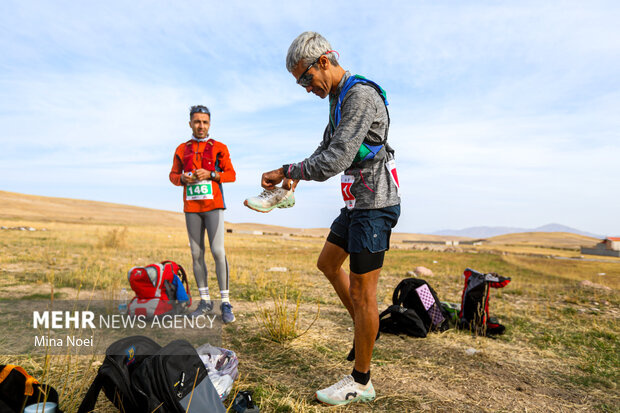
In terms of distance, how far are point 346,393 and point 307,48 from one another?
237 cm

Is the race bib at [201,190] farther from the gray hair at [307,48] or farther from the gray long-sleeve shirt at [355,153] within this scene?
the gray hair at [307,48]

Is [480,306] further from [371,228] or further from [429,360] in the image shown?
[371,228]

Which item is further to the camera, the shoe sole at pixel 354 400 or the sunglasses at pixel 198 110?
the sunglasses at pixel 198 110

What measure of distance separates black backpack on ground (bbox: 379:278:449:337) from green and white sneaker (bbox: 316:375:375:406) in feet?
6.06

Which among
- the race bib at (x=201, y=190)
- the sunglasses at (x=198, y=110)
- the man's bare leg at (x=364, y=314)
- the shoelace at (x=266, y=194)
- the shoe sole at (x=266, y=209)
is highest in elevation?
the sunglasses at (x=198, y=110)

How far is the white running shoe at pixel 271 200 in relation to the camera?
260 centimetres

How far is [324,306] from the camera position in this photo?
5934 mm

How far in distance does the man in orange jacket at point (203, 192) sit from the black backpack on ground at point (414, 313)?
1.98m

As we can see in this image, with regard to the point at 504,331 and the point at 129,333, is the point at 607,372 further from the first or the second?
the point at 129,333

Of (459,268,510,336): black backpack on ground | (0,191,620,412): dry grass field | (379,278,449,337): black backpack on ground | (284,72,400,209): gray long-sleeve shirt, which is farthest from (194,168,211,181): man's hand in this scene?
(459,268,510,336): black backpack on ground

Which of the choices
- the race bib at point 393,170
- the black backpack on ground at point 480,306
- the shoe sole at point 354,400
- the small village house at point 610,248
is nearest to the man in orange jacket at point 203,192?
the shoe sole at point 354,400

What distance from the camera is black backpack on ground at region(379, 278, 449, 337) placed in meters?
4.38

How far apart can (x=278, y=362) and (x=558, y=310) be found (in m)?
5.25
